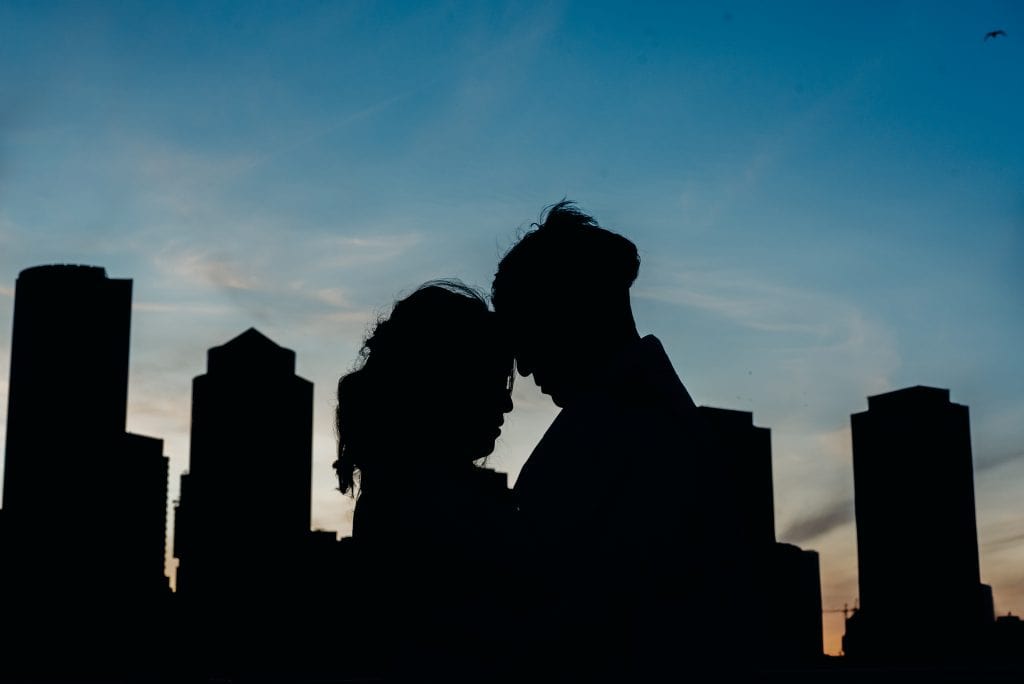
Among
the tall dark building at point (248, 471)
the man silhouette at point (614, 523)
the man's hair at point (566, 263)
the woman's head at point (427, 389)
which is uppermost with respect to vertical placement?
the tall dark building at point (248, 471)

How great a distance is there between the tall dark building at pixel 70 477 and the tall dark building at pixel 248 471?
597cm

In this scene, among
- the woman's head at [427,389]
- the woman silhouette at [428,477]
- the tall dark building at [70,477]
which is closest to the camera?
the woman silhouette at [428,477]

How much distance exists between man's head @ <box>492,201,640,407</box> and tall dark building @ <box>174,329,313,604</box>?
88.3 metres

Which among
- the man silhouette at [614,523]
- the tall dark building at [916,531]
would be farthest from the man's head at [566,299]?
the tall dark building at [916,531]

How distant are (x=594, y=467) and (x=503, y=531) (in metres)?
0.27

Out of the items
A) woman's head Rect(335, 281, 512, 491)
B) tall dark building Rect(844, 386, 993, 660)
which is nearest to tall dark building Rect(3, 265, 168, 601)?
tall dark building Rect(844, 386, 993, 660)

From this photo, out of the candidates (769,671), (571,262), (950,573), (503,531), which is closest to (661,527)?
(503,531)

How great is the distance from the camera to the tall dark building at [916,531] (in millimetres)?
113062

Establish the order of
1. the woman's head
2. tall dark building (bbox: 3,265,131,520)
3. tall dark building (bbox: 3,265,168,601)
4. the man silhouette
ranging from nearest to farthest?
the man silhouette, the woman's head, tall dark building (bbox: 3,265,168,601), tall dark building (bbox: 3,265,131,520)

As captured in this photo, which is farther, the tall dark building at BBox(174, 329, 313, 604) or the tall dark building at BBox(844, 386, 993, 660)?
the tall dark building at BBox(844, 386, 993, 660)

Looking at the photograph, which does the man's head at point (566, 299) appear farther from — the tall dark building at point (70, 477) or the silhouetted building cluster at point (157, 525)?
the tall dark building at point (70, 477)

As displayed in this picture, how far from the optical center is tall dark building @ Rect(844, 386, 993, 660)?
11306 centimetres

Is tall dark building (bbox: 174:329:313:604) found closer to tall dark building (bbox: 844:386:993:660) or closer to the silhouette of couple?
→ tall dark building (bbox: 844:386:993:660)

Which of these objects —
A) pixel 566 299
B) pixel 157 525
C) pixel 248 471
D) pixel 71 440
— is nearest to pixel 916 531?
pixel 248 471
